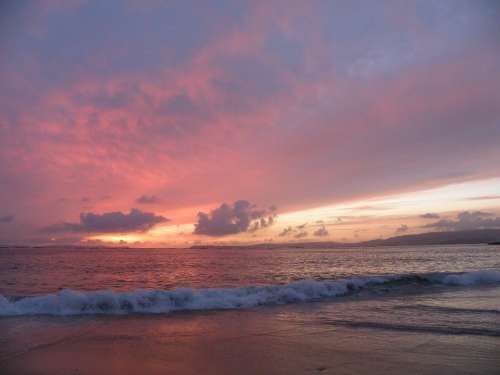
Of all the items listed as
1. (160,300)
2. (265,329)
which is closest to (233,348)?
(265,329)

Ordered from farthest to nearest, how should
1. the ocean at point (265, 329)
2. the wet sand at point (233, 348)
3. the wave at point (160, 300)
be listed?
the wave at point (160, 300) → the ocean at point (265, 329) → the wet sand at point (233, 348)

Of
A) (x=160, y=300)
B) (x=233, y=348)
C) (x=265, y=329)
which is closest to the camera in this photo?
(x=233, y=348)

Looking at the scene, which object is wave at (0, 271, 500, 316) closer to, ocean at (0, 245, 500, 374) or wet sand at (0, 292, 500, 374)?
ocean at (0, 245, 500, 374)

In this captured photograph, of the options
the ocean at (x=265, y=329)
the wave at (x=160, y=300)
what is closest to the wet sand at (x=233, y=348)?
the ocean at (x=265, y=329)

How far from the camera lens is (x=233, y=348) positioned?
9.07m

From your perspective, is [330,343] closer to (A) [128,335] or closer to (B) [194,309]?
(A) [128,335]

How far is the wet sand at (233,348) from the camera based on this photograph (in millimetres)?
7547

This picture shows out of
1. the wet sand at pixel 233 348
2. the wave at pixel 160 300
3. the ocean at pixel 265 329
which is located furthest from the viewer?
the wave at pixel 160 300

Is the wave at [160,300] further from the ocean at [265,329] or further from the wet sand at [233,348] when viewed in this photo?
the wet sand at [233,348]

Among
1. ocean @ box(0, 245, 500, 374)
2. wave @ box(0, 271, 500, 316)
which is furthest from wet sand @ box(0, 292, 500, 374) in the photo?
wave @ box(0, 271, 500, 316)

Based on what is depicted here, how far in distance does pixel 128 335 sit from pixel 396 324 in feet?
26.7

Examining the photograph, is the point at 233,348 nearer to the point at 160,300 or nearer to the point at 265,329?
the point at 265,329

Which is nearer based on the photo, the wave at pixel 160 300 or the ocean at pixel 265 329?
the ocean at pixel 265 329

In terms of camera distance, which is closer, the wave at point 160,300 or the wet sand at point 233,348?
the wet sand at point 233,348
